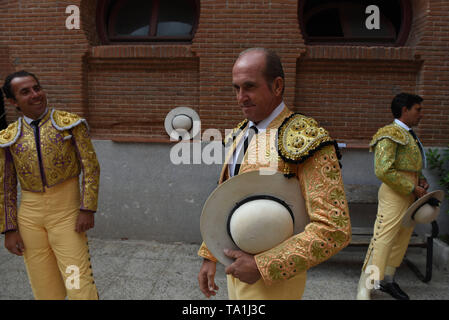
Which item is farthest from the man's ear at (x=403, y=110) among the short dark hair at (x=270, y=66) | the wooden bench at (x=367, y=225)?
the short dark hair at (x=270, y=66)

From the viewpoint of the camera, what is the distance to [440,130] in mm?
4852

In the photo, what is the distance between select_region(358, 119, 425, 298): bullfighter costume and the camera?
130 inches

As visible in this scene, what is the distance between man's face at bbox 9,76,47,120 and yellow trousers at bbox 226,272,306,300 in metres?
2.12

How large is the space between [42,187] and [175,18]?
12.9 feet

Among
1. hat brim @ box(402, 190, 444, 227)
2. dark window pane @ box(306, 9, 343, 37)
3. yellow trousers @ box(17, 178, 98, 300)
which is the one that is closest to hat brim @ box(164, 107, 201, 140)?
dark window pane @ box(306, 9, 343, 37)

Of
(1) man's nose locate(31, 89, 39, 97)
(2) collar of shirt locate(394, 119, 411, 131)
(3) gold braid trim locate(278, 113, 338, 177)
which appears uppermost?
(1) man's nose locate(31, 89, 39, 97)

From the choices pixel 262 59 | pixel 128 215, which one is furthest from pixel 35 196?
pixel 128 215

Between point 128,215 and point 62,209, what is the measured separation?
2.67 m

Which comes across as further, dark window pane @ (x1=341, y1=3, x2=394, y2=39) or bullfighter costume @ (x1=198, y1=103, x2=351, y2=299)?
dark window pane @ (x1=341, y1=3, x2=394, y2=39)

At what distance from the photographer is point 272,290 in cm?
157

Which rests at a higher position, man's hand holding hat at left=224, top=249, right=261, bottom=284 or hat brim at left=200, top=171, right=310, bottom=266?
hat brim at left=200, top=171, right=310, bottom=266

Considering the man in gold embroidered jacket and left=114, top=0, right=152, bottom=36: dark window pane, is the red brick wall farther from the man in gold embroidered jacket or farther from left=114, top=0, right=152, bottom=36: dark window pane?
the man in gold embroidered jacket

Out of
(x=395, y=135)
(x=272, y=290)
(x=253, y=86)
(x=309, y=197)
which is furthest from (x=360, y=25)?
(x=272, y=290)

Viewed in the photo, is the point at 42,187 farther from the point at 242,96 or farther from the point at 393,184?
the point at 393,184
